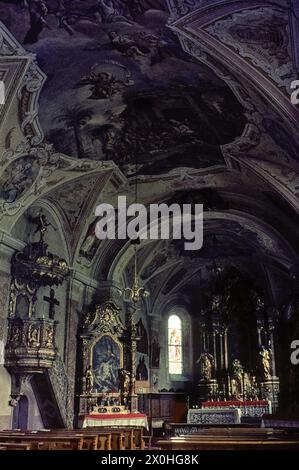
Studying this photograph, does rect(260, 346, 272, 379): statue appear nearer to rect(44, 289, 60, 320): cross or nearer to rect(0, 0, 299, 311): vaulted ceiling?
rect(0, 0, 299, 311): vaulted ceiling

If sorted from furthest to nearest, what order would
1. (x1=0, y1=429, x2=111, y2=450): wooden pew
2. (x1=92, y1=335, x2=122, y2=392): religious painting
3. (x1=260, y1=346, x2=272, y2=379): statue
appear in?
(x1=260, y1=346, x2=272, y2=379): statue → (x1=92, y1=335, x2=122, y2=392): religious painting → (x1=0, y1=429, x2=111, y2=450): wooden pew

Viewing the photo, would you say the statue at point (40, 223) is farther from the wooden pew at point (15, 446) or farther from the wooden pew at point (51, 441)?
the wooden pew at point (15, 446)

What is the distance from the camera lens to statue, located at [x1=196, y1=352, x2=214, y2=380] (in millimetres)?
23141

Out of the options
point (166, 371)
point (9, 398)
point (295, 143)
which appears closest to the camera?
point (295, 143)

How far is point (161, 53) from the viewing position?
10.3 m

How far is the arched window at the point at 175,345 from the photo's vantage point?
80.9 feet

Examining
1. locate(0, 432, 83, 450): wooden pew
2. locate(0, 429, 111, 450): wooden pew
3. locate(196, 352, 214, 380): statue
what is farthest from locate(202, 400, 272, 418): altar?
A: locate(0, 432, 83, 450): wooden pew

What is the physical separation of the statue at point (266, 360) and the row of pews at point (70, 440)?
11.4 m

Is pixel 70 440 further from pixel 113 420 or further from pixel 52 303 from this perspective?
pixel 113 420

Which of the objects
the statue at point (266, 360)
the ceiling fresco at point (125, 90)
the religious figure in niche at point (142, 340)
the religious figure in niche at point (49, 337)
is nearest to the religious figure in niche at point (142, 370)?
the religious figure in niche at point (142, 340)

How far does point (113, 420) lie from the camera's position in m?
15.8
